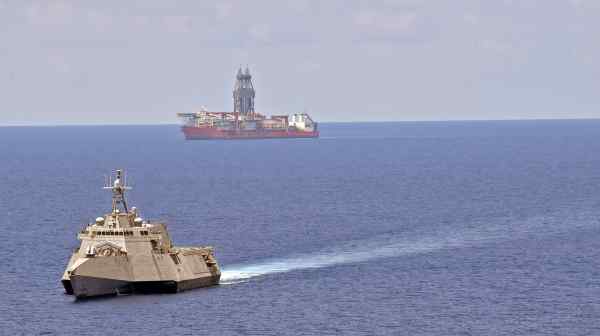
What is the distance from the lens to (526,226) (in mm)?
146375

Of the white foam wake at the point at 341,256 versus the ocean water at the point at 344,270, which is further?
the white foam wake at the point at 341,256

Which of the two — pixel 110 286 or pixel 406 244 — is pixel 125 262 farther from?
pixel 406 244

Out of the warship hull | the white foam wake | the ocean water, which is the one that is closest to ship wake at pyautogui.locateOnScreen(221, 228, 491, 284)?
the white foam wake

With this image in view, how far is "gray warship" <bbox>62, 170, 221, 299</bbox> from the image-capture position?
308 feet

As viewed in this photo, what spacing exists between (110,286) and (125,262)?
205 centimetres

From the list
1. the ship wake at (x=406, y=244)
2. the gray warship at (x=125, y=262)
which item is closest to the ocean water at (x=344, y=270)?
the ship wake at (x=406, y=244)

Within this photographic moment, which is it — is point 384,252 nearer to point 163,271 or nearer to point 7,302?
point 163,271

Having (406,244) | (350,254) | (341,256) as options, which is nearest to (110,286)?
(341,256)

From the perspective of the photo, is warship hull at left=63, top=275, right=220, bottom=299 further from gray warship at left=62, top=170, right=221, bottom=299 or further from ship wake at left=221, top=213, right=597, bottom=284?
ship wake at left=221, top=213, right=597, bottom=284

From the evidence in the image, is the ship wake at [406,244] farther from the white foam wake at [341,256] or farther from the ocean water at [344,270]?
the ocean water at [344,270]

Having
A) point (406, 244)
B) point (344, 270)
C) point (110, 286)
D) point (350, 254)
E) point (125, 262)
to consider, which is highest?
point (125, 262)

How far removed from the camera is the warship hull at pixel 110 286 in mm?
93812

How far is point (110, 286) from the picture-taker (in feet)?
309

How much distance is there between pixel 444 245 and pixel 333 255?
43.1 ft
